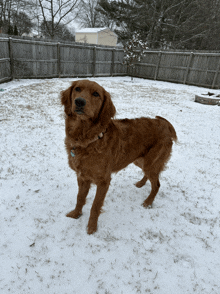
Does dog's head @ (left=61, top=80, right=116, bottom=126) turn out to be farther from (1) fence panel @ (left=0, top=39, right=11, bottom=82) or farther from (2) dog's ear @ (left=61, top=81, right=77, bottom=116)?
(1) fence panel @ (left=0, top=39, right=11, bottom=82)

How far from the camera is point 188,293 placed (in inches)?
69.6

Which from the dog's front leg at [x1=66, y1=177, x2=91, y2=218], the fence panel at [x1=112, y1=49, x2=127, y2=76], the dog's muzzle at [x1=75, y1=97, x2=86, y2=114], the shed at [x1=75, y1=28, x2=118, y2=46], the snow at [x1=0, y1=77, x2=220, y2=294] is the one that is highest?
the shed at [x1=75, y1=28, x2=118, y2=46]

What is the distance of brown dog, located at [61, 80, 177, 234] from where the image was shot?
77.7 inches

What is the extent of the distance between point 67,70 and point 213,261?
14433 mm

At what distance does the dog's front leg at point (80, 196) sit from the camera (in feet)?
7.80

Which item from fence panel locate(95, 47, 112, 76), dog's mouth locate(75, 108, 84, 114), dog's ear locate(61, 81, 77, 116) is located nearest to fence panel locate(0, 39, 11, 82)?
fence panel locate(95, 47, 112, 76)

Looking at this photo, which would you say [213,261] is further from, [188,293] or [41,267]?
[41,267]

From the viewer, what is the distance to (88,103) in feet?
6.04

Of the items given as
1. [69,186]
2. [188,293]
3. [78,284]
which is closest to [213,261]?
[188,293]

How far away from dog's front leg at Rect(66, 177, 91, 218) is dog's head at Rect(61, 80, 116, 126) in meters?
0.86

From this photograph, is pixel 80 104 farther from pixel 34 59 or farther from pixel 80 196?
pixel 34 59

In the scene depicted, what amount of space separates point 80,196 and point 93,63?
48.8ft

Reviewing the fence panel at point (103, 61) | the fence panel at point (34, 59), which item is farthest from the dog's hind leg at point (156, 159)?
the fence panel at point (103, 61)

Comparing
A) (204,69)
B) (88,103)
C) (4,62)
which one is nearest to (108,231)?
(88,103)
